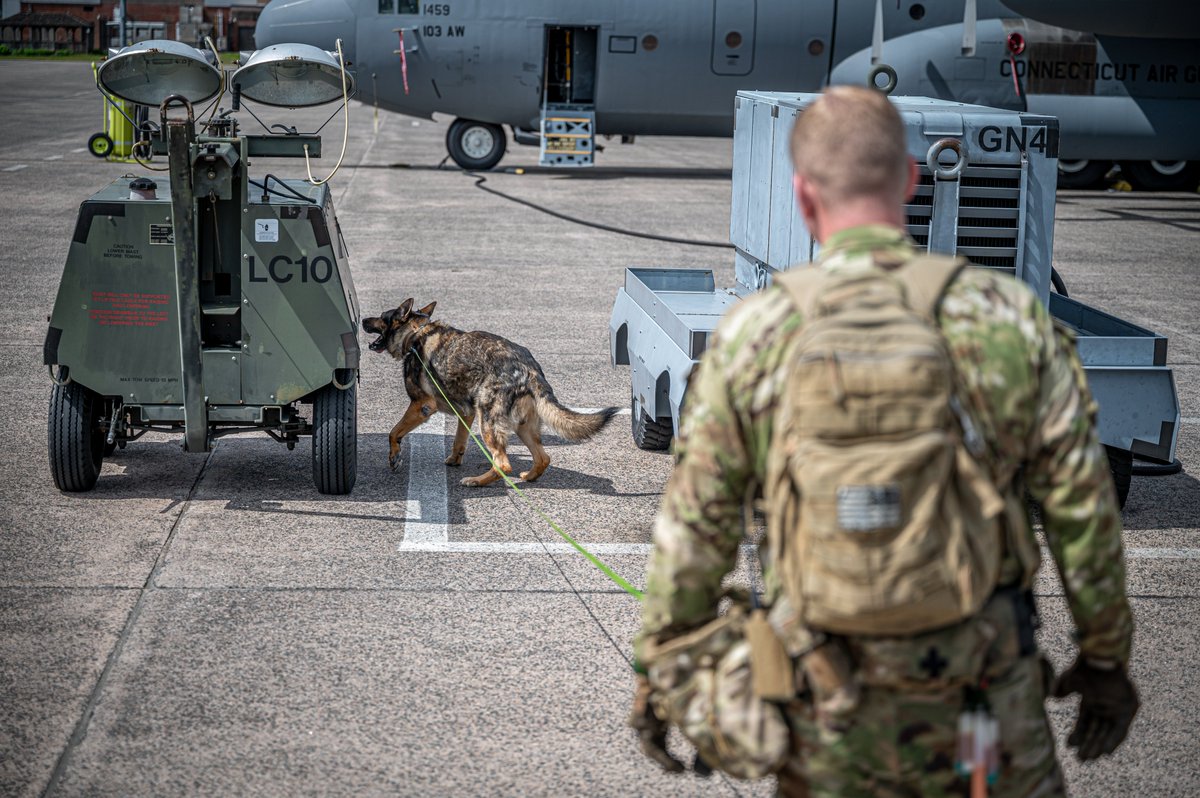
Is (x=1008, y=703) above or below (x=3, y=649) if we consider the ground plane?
above

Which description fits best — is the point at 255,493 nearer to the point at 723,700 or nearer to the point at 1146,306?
the point at 723,700

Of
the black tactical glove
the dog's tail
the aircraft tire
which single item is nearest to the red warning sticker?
the dog's tail

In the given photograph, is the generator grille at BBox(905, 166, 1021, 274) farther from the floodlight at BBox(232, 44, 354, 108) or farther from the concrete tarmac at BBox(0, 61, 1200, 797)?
the floodlight at BBox(232, 44, 354, 108)

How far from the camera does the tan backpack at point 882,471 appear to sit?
2.13 meters

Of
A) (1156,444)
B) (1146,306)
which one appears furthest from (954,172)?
(1146,306)

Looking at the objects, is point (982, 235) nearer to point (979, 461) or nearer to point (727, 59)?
point (979, 461)

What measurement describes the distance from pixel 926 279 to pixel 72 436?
5.43m

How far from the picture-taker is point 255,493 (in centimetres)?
696

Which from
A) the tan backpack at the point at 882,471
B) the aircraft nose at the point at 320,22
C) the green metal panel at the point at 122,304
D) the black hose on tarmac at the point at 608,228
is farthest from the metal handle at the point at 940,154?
the aircraft nose at the point at 320,22

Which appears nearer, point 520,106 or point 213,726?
point 213,726

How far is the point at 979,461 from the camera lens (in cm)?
Answer: 225

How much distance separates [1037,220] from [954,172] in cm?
56

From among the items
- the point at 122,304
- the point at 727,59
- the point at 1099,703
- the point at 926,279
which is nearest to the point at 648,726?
the point at 1099,703

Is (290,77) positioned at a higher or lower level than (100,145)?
higher
